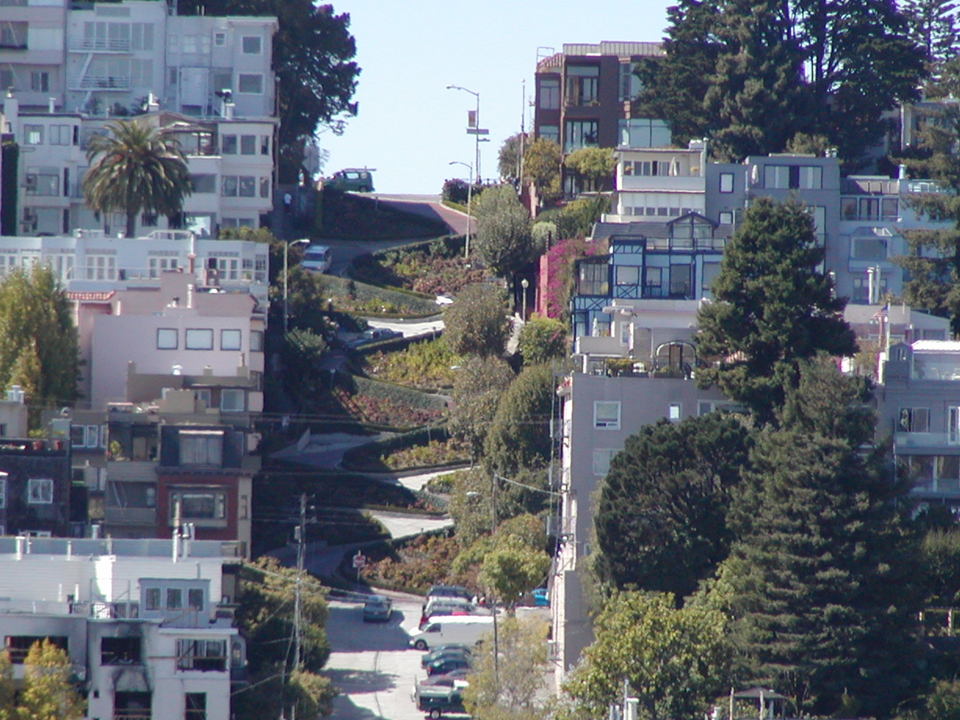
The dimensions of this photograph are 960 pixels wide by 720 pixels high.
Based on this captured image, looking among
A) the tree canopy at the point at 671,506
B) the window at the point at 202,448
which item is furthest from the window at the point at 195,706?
the window at the point at 202,448

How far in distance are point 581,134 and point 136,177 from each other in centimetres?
2904

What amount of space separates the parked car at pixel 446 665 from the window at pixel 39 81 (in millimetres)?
57573

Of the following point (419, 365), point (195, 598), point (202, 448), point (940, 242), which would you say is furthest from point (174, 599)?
point (940, 242)

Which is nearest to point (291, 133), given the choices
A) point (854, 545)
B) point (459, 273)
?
point (459, 273)

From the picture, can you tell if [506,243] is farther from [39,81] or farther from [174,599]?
[174,599]

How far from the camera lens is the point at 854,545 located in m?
75.2

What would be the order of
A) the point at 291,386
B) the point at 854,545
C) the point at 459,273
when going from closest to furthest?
the point at 854,545, the point at 291,386, the point at 459,273

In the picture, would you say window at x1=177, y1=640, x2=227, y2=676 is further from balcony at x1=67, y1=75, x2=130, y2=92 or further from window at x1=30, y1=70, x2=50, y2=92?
window at x1=30, y1=70, x2=50, y2=92

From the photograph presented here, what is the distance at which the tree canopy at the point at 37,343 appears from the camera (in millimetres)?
99062

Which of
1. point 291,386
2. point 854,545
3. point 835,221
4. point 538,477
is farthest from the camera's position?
point 835,221

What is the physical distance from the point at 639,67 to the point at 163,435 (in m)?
39.6

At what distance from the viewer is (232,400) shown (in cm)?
10300

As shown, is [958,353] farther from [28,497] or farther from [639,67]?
[639,67]

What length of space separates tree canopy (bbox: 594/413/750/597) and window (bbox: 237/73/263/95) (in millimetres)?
56496
